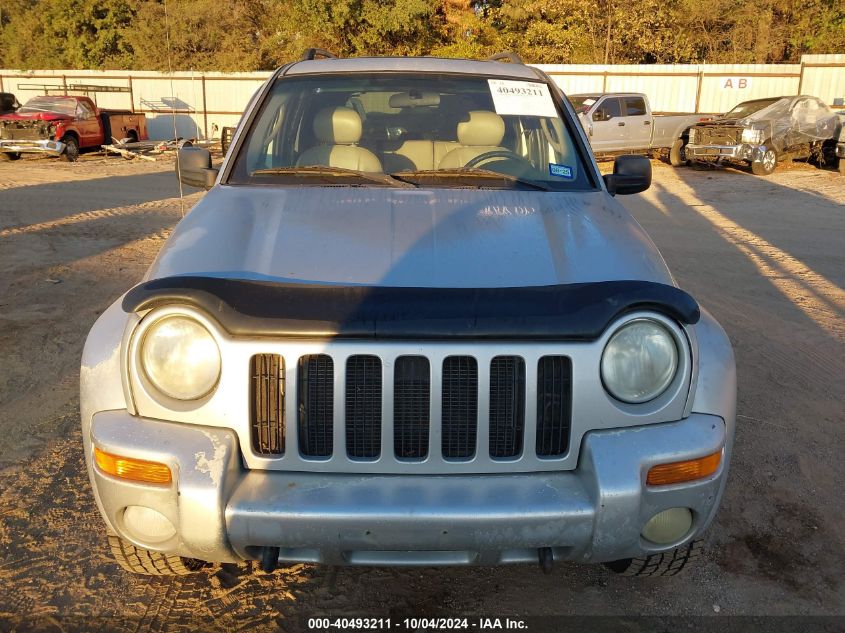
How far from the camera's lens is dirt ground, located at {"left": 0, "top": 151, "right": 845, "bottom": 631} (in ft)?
8.66

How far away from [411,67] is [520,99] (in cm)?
61

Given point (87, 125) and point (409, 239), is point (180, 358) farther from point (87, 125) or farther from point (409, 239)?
point (87, 125)

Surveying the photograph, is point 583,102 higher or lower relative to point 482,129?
higher

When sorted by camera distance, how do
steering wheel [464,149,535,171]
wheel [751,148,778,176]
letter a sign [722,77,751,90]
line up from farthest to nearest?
letter a sign [722,77,751,90] < wheel [751,148,778,176] < steering wheel [464,149,535,171]

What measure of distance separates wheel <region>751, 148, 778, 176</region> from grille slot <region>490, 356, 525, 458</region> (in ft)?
53.6

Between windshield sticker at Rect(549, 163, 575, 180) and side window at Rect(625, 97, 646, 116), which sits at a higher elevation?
side window at Rect(625, 97, 646, 116)

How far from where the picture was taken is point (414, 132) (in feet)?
11.8

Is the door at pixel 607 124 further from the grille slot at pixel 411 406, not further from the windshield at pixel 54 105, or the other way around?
the grille slot at pixel 411 406

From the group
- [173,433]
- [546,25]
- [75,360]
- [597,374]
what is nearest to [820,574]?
[597,374]

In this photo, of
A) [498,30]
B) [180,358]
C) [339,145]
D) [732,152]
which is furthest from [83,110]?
[180,358]

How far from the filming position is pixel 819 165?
17688 millimetres

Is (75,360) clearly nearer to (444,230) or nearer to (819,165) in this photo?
(444,230)

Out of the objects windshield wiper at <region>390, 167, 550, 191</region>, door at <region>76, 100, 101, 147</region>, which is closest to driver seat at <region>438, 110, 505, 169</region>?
windshield wiper at <region>390, 167, 550, 191</region>

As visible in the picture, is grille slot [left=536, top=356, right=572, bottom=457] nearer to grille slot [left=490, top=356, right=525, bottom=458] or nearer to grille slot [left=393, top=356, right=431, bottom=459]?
grille slot [left=490, top=356, right=525, bottom=458]
